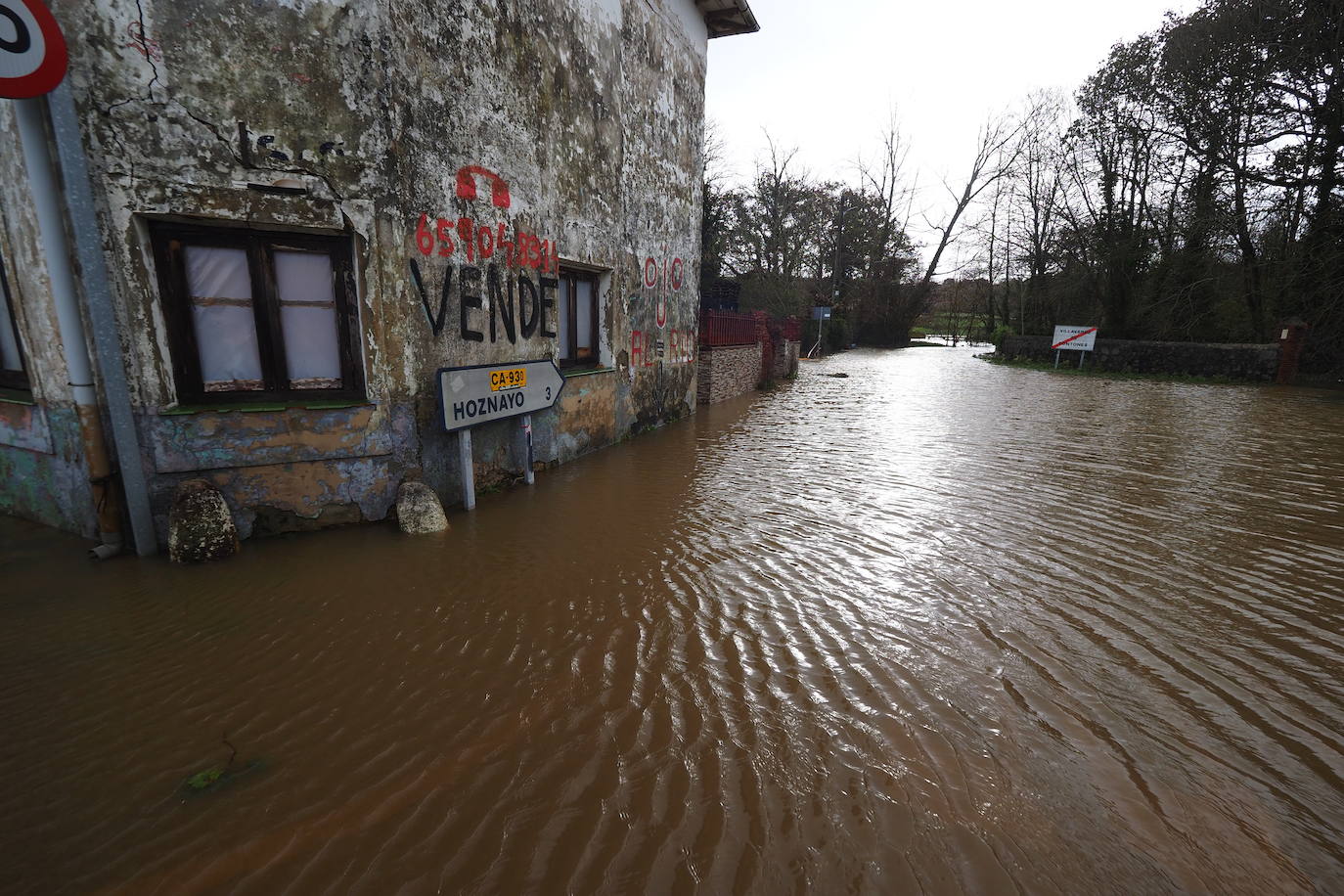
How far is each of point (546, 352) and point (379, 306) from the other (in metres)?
2.11

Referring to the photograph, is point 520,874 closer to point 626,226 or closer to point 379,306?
point 379,306

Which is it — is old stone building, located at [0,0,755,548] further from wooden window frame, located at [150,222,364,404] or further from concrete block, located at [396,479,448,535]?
concrete block, located at [396,479,448,535]

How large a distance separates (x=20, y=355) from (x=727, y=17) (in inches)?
423

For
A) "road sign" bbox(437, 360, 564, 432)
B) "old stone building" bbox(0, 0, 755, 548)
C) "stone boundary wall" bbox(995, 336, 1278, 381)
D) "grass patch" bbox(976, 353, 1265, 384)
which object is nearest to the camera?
"old stone building" bbox(0, 0, 755, 548)

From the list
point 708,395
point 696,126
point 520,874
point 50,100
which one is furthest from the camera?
point 708,395

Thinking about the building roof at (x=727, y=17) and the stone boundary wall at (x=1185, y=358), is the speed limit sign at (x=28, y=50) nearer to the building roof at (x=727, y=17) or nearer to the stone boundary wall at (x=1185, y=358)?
the building roof at (x=727, y=17)

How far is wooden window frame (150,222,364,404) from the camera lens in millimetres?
4133

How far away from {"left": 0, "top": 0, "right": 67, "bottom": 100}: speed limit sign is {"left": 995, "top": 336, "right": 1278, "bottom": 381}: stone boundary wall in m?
24.9

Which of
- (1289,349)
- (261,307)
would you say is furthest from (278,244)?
(1289,349)

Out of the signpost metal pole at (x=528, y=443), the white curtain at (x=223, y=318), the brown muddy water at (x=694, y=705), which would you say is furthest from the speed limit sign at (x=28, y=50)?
the signpost metal pole at (x=528, y=443)

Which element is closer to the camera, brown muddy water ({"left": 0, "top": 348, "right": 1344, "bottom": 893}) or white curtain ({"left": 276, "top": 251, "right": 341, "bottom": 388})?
brown muddy water ({"left": 0, "top": 348, "right": 1344, "bottom": 893})

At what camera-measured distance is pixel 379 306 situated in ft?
15.2

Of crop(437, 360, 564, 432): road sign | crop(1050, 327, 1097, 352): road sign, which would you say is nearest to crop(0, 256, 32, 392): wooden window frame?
crop(437, 360, 564, 432): road sign

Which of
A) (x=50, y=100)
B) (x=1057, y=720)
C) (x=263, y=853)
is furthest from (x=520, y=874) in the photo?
(x=50, y=100)
